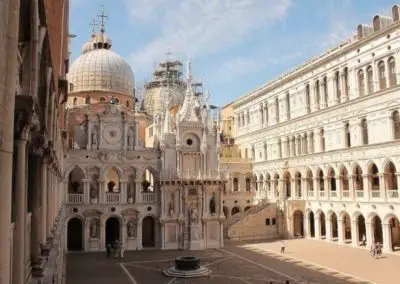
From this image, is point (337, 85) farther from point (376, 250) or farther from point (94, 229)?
point (94, 229)

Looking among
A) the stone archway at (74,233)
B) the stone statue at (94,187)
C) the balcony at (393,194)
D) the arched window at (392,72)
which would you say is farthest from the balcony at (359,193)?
the stone archway at (74,233)

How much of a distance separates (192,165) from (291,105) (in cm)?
1402

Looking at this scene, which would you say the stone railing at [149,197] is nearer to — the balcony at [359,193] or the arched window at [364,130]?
the balcony at [359,193]

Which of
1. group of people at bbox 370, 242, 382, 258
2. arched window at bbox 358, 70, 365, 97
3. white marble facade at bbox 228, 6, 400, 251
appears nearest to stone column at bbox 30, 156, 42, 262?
group of people at bbox 370, 242, 382, 258

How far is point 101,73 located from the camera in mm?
50062

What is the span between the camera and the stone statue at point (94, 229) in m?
39.2

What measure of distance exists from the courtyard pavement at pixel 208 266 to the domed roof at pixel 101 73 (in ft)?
65.3

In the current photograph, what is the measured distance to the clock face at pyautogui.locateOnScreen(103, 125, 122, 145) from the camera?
4072 centimetres

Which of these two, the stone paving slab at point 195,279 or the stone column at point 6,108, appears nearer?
the stone column at point 6,108

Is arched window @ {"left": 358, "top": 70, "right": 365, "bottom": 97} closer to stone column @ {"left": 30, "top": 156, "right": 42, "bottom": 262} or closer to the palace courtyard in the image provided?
the palace courtyard

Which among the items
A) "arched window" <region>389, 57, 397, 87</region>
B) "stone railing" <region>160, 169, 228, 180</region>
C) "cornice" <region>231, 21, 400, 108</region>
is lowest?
"stone railing" <region>160, 169, 228, 180</region>

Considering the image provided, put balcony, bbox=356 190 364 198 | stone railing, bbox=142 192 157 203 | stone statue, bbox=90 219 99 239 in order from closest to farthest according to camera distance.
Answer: balcony, bbox=356 190 364 198 < stone statue, bbox=90 219 99 239 < stone railing, bbox=142 192 157 203

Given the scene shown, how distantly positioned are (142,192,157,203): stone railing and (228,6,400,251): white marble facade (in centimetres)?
1503

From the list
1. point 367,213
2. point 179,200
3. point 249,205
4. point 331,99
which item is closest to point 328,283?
point 367,213
